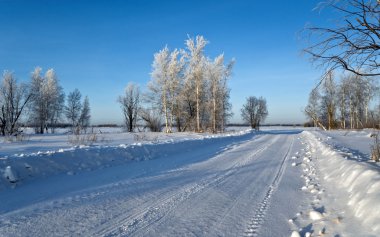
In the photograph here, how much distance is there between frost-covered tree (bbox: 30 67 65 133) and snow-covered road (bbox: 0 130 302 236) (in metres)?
43.5

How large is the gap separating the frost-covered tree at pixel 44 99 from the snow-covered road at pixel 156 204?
43.5 m

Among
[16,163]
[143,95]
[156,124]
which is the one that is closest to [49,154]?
[16,163]

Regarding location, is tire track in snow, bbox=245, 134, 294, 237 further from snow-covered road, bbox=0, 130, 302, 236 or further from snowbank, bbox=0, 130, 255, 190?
snowbank, bbox=0, 130, 255, 190

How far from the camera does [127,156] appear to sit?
35.6 feet

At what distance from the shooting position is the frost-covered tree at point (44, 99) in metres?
46.2

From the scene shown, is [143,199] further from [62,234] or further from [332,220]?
[332,220]

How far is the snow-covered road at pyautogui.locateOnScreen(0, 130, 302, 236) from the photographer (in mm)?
4027

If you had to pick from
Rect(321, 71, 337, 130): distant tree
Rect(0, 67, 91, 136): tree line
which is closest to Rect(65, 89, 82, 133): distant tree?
Rect(0, 67, 91, 136): tree line

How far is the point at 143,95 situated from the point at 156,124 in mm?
5620

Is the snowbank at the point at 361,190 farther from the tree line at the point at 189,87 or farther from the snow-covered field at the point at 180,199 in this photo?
the tree line at the point at 189,87

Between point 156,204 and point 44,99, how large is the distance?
47322mm

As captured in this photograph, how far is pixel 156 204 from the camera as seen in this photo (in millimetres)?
5160

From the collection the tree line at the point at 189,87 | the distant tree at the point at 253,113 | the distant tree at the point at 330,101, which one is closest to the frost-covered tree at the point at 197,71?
the tree line at the point at 189,87

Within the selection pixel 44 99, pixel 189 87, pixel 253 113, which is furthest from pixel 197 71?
pixel 253 113
